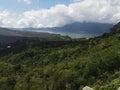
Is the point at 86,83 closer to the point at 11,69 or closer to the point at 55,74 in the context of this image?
the point at 55,74

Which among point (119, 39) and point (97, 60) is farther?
point (119, 39)

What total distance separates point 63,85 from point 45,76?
76.2 ft

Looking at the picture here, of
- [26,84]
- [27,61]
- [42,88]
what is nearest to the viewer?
[42,88]

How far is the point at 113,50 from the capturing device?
126500mm

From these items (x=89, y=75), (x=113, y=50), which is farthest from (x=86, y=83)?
(x=113, y=50)

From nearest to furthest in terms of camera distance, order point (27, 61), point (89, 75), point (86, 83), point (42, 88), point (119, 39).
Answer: point (86, 83), point (89, 75), point (42, 88), point (119, 39), point (27, 61)

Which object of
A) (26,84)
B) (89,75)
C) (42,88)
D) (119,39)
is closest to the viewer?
(89,75)

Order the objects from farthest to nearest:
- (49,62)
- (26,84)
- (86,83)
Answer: (49,62) → (26,84) → (86,83)

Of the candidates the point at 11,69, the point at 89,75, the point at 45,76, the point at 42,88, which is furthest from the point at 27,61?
the point at 89,75

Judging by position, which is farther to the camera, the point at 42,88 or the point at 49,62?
the point at 49,62

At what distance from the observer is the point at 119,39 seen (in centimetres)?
15600

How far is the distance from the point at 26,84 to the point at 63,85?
911 inches

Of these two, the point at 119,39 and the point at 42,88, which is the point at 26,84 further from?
the point at 119,39

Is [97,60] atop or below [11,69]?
atop
